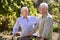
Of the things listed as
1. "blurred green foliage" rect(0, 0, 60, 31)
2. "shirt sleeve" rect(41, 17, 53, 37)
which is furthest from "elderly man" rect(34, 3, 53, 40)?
"blurred green foliage" rect(0, 0, 60, 31)

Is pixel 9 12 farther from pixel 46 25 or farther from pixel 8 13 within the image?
pixel 46 25

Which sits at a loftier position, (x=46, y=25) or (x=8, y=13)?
(x=46, y=25)

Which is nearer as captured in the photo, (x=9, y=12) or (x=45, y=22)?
(x=45, y=22)

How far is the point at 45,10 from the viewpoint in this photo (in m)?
2.46

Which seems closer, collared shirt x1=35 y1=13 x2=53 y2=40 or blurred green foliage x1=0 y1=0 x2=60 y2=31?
collared shirt x1=35 y1=13 x2=53 y2=40

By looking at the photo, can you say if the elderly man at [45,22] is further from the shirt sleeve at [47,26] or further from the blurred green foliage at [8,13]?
the blurred green foliage at [8,13]

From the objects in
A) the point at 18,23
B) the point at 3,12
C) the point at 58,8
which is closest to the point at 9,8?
the point at 3,12

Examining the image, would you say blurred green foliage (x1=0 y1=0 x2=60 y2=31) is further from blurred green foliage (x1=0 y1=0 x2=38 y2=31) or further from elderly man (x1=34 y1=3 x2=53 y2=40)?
elderly man (x1=34 y1=3 x2=53 y2=40)

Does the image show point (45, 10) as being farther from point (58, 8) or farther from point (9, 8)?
point (58, 8)

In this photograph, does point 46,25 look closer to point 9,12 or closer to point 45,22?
point 45,22

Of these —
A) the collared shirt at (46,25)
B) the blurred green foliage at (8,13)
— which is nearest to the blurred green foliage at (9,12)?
the blurred green foliage at (8,13)

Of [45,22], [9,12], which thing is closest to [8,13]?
[9,12]

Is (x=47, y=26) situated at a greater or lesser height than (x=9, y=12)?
greater

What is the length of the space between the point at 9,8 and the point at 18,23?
3.63 meters
